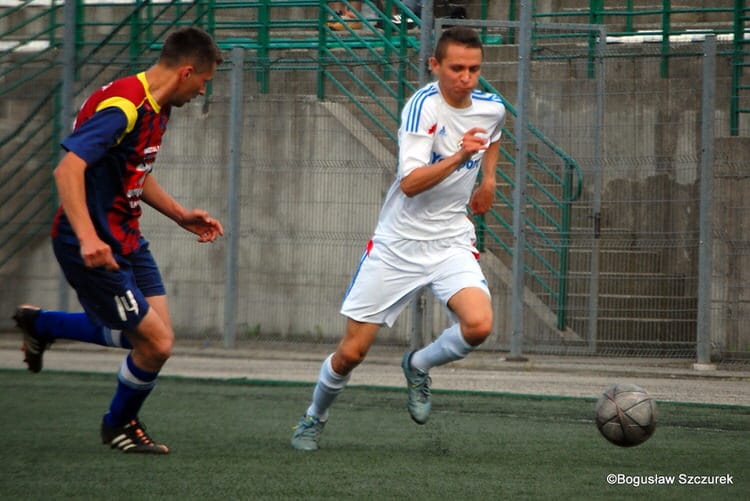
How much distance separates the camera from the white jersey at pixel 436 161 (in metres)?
6.54

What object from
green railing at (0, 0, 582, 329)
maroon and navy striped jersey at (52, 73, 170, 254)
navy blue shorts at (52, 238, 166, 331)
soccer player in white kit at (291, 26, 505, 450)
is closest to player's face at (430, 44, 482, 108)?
soccer player in white kit at (291, 26, 505, 450)

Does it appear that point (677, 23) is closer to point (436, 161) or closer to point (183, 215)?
point (436, 161)

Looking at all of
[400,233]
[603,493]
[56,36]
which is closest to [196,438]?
[400,233]

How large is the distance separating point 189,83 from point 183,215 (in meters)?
0.84

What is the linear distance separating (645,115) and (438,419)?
198 inches

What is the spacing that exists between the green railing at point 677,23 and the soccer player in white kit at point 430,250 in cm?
572

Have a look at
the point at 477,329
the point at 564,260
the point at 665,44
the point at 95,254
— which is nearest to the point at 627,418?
the point at 477,329

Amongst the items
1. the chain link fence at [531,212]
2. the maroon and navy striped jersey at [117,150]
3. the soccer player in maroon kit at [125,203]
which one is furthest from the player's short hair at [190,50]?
the chain link fence at [531,212]

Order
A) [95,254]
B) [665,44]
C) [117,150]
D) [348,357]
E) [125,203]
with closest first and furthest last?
[95,254] < [117,150] < [125,203] < [348,357] < [665,44]

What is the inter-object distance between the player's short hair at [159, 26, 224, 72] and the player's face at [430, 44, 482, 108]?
127cm

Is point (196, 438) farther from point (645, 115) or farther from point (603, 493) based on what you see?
point (645, 115)

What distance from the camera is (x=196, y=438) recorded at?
7.11m

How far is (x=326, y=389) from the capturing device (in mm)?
6664

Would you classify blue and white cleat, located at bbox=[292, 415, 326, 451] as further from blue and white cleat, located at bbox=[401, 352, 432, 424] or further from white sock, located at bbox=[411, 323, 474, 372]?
white sock, located at bbox=[411, 323, 474, 372]
